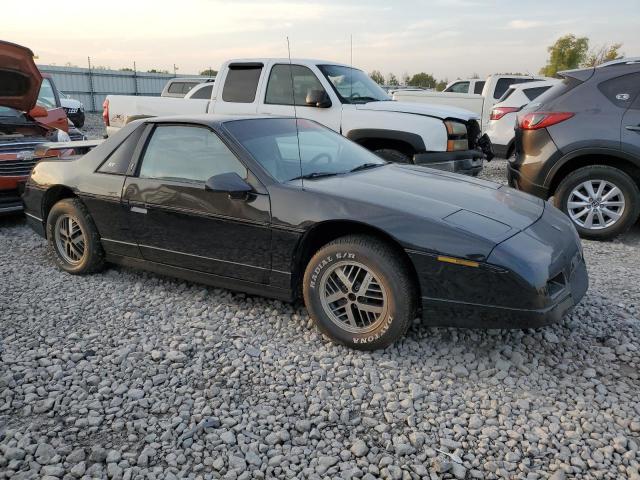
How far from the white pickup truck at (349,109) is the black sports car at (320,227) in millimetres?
2190

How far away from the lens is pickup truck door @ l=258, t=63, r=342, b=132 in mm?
6883

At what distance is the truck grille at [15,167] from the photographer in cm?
591

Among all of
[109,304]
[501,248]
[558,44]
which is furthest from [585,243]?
[558,44]

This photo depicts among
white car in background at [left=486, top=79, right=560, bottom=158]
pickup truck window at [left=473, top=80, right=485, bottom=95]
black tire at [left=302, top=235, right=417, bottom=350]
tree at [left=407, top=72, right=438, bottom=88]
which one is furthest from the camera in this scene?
tree at [left=407, top=72, right=438, bottom=88]

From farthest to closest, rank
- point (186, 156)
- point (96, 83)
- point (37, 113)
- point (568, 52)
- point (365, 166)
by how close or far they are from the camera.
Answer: point (568, 52) → point (96, 83) → point (37, 113) → point (365, 166) → point (186, 156)

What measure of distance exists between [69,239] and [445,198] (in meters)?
3.30

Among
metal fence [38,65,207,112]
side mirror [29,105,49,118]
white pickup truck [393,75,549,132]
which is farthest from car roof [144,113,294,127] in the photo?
metal fence [38,65,207,112]

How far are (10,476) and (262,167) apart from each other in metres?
2.22

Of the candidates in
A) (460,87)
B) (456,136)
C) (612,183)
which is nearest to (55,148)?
(456,136)

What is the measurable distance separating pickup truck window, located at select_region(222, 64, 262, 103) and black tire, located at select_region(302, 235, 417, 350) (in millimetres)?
4737

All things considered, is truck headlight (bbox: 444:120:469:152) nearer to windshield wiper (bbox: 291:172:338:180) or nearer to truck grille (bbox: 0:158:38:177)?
windshield wiper (bbox: 291:172:338:180)

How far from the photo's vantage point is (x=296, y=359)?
320cm

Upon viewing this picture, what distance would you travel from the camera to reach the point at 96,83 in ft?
86.9

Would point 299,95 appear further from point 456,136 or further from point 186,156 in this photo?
point 186,156
